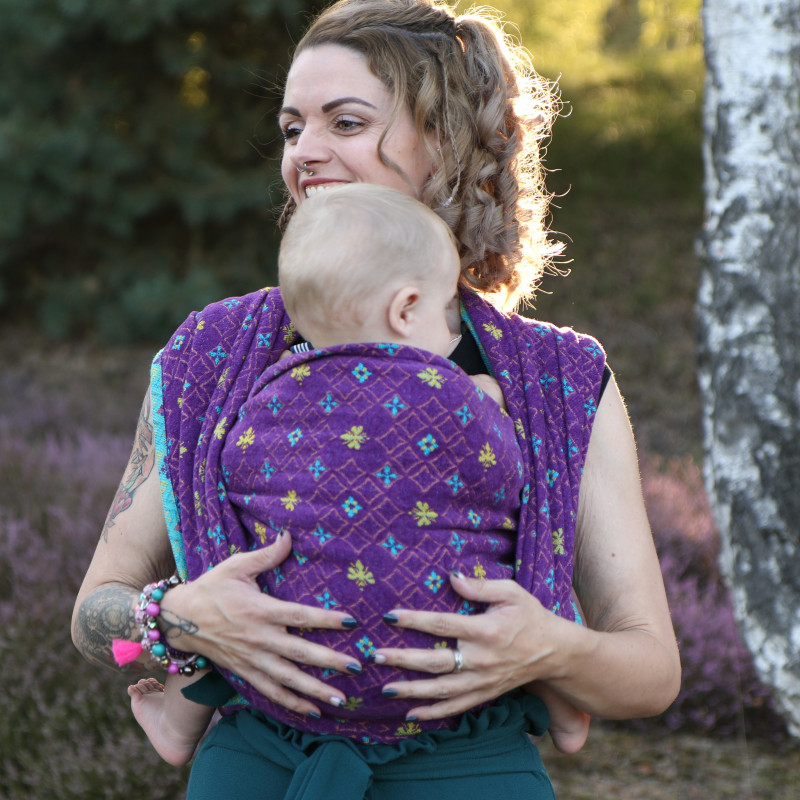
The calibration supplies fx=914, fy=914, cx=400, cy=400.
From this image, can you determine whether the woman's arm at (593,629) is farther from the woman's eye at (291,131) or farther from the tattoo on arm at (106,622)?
the woman's eye at (291,131)

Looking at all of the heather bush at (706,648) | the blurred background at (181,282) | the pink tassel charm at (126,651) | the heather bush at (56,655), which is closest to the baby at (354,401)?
the pink tassel charm at (126,651)

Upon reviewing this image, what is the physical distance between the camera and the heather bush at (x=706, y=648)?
3.71 meters

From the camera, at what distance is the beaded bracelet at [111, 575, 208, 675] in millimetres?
1651

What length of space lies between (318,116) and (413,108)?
0.66 feet

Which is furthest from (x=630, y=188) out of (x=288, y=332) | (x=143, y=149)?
(x=288, y=332)

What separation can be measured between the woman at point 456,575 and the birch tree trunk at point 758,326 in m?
1.46

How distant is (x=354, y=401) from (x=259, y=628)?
416mm

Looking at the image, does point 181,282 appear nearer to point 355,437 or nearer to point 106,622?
point 106,622

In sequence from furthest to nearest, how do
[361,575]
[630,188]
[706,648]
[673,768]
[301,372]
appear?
[630,188]
[706,648]
[673,768]
[301,372]
[361,575]

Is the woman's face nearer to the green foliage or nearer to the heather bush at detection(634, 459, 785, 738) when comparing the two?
the heather bush at detection(634, 459, 785, 738)

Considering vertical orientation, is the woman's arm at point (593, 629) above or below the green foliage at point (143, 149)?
below

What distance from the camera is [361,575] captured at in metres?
1.51

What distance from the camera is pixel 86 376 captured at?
7.74 meters

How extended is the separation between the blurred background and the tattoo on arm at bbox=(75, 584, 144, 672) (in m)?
1.54
